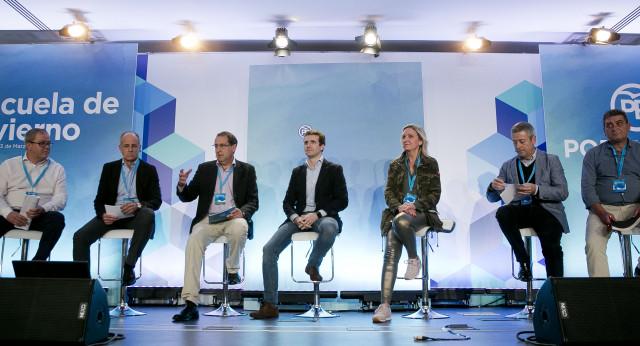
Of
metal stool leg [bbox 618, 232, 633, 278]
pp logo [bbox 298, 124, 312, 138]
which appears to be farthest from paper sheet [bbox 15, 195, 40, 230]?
metal stool leg [bbox 618, 232, 633, 278]

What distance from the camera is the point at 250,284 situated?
5.34 metres

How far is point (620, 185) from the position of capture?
4.16 metres

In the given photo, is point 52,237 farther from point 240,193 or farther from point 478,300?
point 478,300

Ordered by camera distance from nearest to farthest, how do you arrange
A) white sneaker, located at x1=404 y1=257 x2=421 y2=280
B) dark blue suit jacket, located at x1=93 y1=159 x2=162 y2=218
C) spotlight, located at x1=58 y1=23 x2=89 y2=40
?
white sneaker, located at x1=404 y1=257 x2=421 y2=280 < dark blue suit jacket, located at x1=93 y1=159 x2=162 y2=218 < spotlight, located at x1=58 y1=23 x2=89 y2=40

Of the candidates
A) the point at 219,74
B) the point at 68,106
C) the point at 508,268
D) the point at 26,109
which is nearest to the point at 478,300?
the point at 508,268

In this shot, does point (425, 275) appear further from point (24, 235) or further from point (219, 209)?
point (24, 235)

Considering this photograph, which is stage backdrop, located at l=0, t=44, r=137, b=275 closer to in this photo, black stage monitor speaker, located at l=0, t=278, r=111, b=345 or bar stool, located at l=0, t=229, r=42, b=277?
bar stool, located at l=0, t=229, r=42, b=277

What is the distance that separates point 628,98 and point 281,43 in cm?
367

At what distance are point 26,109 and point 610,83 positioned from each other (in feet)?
20.3

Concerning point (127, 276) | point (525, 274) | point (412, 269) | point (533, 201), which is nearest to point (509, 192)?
point (533, 201)

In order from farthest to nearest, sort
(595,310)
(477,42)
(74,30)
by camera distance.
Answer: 1. (477,42)
2. (74,30)
3. (595,310)

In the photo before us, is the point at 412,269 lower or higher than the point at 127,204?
lower

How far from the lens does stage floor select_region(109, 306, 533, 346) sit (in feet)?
9.52

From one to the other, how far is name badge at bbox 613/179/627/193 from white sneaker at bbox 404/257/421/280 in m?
1.70
